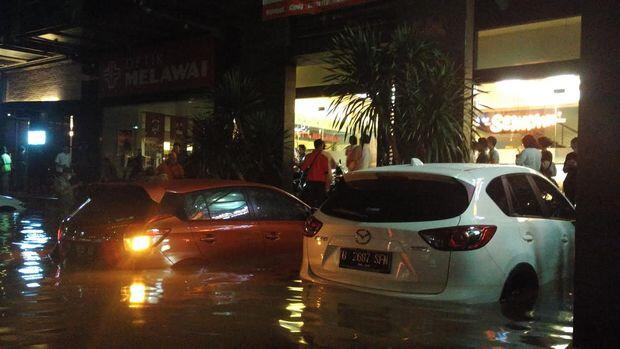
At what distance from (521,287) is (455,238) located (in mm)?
1072

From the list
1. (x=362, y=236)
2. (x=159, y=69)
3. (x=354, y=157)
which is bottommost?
(x=362, y=236)

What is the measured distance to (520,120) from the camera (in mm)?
13352

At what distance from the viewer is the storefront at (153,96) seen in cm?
1711

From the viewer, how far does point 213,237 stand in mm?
6691

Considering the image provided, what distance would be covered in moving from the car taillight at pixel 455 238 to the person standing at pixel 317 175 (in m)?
7.32

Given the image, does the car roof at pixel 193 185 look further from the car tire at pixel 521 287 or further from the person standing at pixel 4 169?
the person standing at pixel 4 169

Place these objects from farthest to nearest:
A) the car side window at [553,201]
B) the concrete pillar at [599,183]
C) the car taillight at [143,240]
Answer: the car taillight at [143,240] < the car side window at [553,201] < the concrete pillar at [599,183]

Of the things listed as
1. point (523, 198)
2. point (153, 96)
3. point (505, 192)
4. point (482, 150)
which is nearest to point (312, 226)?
point (505, 192)

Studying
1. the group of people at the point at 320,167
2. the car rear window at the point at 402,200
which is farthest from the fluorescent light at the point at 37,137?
the car rear window at the point at 402,200

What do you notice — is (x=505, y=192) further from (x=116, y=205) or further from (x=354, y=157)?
(x=354, y=157)

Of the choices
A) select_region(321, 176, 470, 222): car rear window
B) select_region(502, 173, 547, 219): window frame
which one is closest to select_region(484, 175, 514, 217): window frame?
select_region(502, 173, 547, 219): window frame

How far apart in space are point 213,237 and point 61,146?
739 inches

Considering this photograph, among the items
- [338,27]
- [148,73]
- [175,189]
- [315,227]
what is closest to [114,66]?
[148,73]

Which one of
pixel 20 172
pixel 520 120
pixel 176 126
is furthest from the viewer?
pixel 20 172
